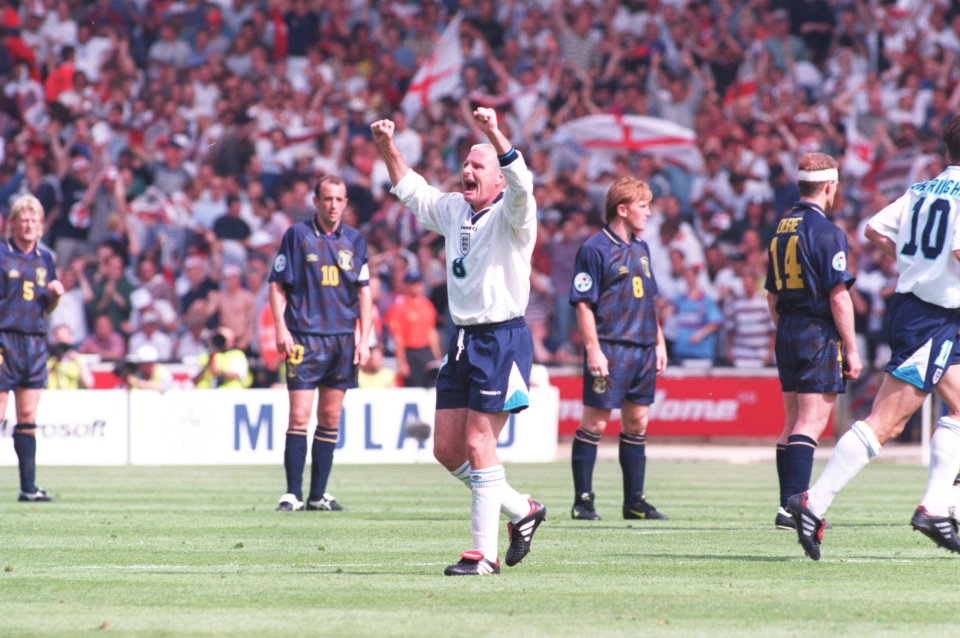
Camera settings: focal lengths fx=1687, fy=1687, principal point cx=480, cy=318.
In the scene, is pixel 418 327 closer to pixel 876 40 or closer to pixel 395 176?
pixel 876 40

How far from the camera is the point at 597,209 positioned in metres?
25.5

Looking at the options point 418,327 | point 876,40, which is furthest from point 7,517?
point 876,40

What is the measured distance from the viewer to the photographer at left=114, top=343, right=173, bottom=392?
20656 millimetres

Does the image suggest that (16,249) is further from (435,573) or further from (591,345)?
(435,573)

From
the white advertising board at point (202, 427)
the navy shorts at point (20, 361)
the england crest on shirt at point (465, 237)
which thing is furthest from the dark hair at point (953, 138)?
the white advertising board at point (202, 427)

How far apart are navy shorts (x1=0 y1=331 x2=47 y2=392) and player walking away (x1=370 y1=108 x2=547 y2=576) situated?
20.0 feet

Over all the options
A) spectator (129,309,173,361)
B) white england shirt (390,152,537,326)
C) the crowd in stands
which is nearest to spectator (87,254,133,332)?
the crowd in stands

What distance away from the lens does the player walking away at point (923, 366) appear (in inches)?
341

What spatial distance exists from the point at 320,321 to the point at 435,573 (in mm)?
5029

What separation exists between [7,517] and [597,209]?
14748 mm

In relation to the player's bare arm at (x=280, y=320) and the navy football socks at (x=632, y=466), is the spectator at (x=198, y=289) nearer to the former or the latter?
the player's bare arm at (x=280, y=320)

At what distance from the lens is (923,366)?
877 centimetres

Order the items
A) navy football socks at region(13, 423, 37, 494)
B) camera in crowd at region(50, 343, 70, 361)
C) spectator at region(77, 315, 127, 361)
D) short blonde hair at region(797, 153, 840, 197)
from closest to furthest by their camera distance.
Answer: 1. short blonde hair at region(797, 153, 840, 197)
2. navy football socks at region(13, 423, 37, 494)
3. camera in crowd at region(50, 343, 70, 361)
4. spectator at region(77, 315, 127, 361)

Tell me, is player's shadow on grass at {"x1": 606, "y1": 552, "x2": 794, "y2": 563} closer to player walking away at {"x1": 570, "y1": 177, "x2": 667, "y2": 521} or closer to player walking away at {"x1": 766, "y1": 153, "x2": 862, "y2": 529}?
player walking away at {"x1": 766, "y1": 153, "x2": 862, "y2": 529}
